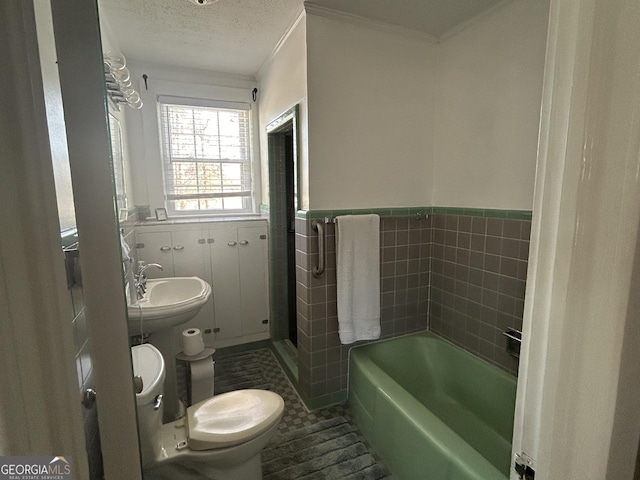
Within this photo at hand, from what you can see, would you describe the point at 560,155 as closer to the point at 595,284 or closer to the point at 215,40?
the point at 595,284

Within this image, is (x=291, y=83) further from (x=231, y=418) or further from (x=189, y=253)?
(x=231, y=418)

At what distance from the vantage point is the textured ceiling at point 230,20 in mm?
1703

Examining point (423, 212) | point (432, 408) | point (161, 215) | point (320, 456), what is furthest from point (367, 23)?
point (320, 456)

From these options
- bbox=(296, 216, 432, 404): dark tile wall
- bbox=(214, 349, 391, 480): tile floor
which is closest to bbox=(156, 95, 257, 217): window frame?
bbox=(296, 216, 432, 404): dark tile wall

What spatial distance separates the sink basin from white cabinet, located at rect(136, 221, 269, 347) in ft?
1.31

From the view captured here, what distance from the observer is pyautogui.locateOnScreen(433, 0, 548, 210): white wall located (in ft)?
5.18

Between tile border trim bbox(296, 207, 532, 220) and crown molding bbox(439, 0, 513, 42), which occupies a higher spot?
crown molding bbox(439, 0, 513, 42)

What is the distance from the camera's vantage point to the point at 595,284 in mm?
398

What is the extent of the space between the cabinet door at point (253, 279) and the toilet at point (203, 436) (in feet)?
4.38

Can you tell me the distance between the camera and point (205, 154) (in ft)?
9.01

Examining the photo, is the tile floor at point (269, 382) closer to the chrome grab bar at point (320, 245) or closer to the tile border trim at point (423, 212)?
the chrome grab bar at point (320, 245)

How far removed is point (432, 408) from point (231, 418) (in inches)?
51.8

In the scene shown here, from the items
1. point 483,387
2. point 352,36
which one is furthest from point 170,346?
point 352,36

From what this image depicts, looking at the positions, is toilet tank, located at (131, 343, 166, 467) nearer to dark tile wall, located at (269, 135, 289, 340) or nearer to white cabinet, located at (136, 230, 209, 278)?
white cabinet, located at (136, 230, 209, 278)
